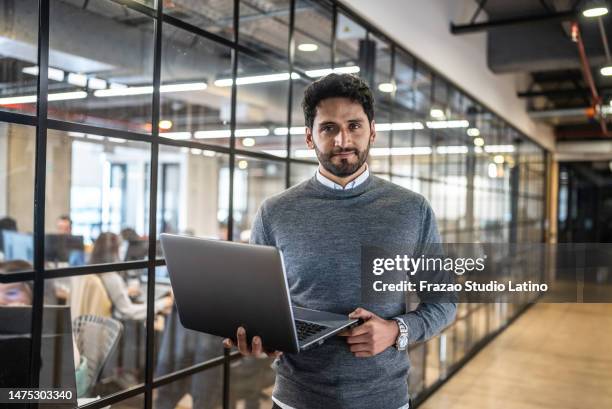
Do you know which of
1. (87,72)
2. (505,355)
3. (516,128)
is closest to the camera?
(87,72)

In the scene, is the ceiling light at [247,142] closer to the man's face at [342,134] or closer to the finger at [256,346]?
the man's face at [342,134]

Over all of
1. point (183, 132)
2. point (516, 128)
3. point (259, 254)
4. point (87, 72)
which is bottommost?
point (259, 254)

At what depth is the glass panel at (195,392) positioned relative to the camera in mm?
2098

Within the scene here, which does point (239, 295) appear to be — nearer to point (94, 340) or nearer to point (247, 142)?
point (247, 142)

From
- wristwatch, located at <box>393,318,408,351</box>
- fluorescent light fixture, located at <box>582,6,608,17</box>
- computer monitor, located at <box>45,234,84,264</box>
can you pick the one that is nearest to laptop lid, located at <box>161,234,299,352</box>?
wristwatch, located at <box>393,318,408,351</box>

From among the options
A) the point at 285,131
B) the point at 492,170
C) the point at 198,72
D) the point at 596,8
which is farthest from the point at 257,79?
the point at 492,170

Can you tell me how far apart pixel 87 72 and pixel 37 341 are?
5.55ft

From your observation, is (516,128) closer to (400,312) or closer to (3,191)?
(3,191)

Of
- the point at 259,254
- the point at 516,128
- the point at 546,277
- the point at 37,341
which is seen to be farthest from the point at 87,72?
the point at 516,128

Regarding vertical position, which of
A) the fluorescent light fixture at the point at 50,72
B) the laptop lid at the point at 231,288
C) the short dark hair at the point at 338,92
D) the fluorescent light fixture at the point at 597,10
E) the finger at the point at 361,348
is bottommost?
the finger at the point at 361,348

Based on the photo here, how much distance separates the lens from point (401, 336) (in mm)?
1304

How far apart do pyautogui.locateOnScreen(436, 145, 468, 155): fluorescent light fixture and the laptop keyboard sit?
3992 mm

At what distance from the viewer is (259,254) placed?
1.05 meters

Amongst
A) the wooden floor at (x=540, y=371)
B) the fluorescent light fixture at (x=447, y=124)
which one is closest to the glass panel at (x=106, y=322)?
the wooden floor at (x=540, y=371)
